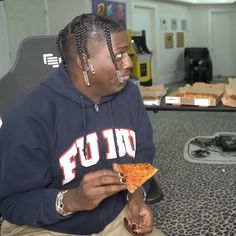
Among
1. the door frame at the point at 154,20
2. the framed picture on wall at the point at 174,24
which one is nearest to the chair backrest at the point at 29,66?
the door frame at the point at 154,20

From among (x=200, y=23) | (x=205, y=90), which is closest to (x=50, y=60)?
(x=205, y=90)

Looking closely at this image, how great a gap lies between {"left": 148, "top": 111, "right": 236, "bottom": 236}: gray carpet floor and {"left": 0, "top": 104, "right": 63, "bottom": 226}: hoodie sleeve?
1.20 metres

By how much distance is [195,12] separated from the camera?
29.3 feet

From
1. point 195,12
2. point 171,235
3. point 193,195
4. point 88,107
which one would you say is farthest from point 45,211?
point 195,12

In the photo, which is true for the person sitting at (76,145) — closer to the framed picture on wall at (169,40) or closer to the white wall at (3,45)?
the white wall at (3,45)

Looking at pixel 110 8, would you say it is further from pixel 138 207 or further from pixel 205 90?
pixel 138 207

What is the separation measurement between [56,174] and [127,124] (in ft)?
0.97

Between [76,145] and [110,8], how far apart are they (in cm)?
498

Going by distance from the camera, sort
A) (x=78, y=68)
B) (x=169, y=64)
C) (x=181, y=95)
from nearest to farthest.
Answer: (x=78, y=68), (x=181, y=95), (x=169, y=64)

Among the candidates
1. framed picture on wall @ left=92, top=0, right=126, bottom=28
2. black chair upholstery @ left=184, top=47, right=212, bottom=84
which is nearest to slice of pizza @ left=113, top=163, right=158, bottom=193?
framed picture on wall @ left=92, top=0, right=126, bottom=28

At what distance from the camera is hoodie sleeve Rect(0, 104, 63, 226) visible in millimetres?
868

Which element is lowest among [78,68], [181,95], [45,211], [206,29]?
[45,211]

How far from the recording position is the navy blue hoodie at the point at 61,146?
2.89 ft

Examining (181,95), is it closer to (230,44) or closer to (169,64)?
(169,64)
